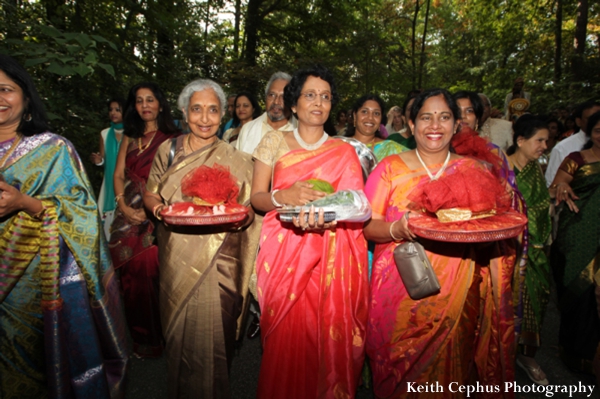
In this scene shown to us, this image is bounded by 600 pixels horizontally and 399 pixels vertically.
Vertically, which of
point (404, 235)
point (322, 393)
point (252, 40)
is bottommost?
point (322, 393)

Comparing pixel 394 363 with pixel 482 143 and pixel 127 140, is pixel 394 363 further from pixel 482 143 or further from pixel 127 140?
pixel 127 140

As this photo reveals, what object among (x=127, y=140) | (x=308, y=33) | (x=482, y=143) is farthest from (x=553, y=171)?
(x=308, y=33)

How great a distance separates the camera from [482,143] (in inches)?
110

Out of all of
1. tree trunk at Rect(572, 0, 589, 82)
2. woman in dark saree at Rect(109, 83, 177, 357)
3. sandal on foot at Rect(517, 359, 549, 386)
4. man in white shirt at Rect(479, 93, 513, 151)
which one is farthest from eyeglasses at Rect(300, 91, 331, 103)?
tree trunk at Rect(572, 0, 589, 82)

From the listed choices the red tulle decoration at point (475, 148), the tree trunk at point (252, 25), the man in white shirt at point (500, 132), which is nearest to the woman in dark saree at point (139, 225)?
Answer: the red tulle decoration at point (475, 148)

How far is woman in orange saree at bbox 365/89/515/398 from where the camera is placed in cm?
233

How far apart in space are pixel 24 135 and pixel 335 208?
202cm

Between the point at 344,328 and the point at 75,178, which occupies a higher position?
the point at 75,178

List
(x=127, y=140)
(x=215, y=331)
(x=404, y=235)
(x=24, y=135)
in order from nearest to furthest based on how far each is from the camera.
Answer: (x=404, y=235) < (x=24, y=135) < (x=215, y=331) < (x=127, y=140)

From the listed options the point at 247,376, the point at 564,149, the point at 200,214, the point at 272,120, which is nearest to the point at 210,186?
the point at 200,214

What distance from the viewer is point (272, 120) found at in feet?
12.5

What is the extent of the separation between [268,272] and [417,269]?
38.8 inches

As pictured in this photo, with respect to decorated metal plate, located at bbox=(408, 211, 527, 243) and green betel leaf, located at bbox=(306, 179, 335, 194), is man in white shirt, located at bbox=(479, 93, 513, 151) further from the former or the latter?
green betel leaf, located at bbox=(306, 179, 335, 194)

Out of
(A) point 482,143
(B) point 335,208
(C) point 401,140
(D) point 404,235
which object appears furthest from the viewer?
(C) point 401,140
